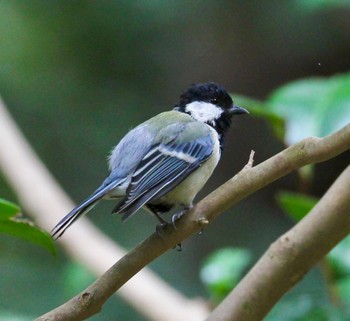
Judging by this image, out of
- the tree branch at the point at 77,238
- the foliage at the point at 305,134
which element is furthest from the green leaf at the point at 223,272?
the tree branch at the point at 77,238

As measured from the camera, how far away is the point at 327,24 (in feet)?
10.7

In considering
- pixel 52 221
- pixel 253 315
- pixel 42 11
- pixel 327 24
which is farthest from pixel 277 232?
pixel 253 315

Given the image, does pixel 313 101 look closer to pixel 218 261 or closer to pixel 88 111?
pixel 218 261

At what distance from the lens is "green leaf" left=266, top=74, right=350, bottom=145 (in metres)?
1.97

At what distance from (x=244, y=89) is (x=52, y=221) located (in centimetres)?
116

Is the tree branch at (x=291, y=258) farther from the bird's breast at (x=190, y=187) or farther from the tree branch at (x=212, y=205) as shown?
the bird's breast at (x=190, y=187)

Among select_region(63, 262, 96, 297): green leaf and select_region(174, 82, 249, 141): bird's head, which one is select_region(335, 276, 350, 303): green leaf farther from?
select_region(63, 262, 96, 297): green leaf

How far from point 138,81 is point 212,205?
2.30 meters

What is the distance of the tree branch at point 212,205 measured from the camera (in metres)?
1.29

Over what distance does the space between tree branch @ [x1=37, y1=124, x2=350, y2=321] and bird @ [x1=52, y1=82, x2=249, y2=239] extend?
186 millimetres

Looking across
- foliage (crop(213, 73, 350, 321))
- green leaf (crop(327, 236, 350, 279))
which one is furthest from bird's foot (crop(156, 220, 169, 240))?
green leaf (crop(327, 236, 350, 279))

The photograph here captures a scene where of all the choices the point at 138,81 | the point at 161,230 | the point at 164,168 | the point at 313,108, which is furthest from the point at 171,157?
the point at 138,81

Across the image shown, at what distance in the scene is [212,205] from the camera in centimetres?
135

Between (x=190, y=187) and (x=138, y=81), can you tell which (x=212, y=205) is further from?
(x=138, y=81)
